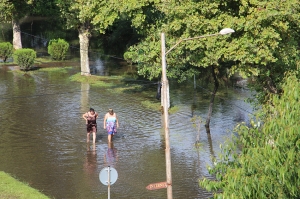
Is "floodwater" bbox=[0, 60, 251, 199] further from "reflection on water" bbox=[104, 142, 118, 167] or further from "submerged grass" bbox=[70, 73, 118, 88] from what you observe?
"submerged grass" bbox=[70, 73, 118, 88]

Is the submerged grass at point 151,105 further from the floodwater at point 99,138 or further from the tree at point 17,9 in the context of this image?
the tree at point 17,9

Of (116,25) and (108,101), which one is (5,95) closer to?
(108,101)

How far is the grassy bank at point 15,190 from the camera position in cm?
1730

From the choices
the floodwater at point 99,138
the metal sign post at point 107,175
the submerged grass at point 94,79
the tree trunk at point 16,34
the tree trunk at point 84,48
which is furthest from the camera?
the tree trunk at point 16,34

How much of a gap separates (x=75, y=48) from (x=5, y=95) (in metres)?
19.4

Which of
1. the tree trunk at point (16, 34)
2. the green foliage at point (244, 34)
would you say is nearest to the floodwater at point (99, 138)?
the green foliage at point (244, 34)

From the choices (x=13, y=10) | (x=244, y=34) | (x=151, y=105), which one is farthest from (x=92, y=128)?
(x=13, y=10)

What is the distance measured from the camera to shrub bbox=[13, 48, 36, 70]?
38.8m

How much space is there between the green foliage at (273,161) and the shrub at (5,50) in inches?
1257

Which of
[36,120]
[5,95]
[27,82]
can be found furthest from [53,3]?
[36,120]

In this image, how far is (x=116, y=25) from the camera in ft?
Result: 160

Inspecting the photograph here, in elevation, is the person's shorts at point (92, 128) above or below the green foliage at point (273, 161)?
below

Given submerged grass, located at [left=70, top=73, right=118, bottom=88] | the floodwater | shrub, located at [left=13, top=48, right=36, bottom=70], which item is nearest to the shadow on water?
the floodwater

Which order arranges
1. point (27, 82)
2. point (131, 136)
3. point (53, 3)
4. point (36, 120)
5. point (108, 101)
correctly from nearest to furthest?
1. point (131, 136)
2. point (36, 120)
3. point (108, 101)
4. point (27, 82)
5. point (53, 3)
